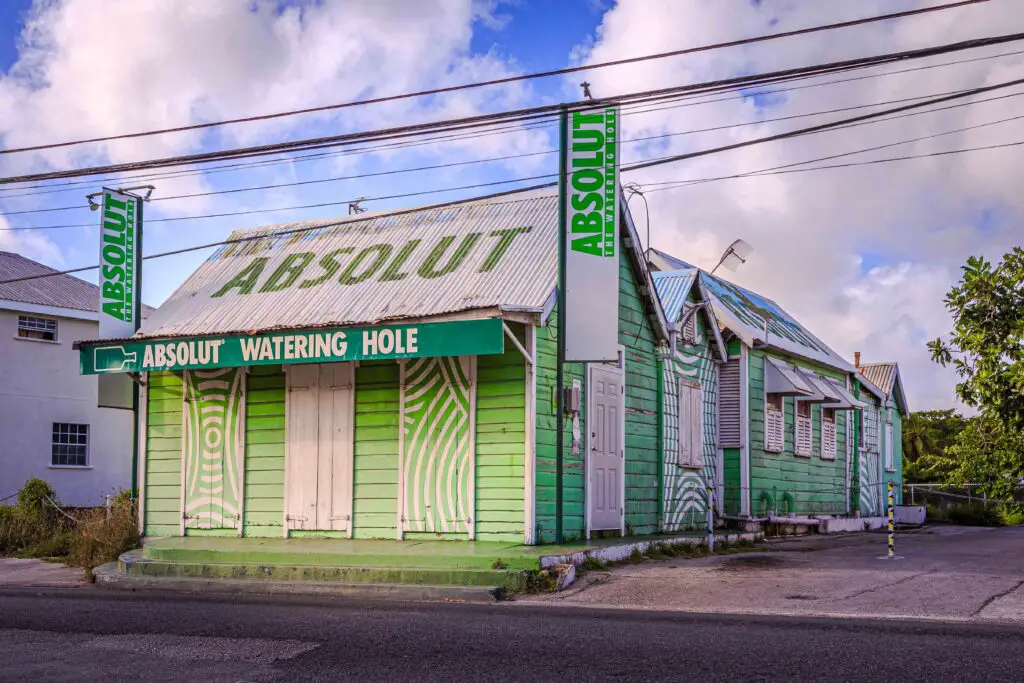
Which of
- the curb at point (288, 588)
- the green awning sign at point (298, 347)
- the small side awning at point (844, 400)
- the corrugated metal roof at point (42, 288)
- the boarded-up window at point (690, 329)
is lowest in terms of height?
the curb at point (288, 588)

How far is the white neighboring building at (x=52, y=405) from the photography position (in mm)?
27609

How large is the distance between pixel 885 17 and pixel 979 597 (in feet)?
22.9

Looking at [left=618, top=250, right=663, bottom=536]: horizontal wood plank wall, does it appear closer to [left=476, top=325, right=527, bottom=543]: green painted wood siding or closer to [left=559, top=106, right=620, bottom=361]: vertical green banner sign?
[left=559, top=106, right=620, bottom=361]: vertical green banner sign

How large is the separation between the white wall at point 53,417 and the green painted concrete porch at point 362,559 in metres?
13.5

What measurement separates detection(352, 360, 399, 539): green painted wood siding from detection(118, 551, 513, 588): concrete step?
88.5 inches

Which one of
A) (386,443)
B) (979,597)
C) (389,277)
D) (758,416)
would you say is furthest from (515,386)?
(758,416)

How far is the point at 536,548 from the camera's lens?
13758 millimetres

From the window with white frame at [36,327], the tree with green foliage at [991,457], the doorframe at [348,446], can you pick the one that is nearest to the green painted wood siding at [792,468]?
the tree with green foliage at [991,457]

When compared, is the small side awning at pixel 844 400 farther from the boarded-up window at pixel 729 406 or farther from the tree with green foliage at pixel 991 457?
the tree with green foliage at pixel 991 457

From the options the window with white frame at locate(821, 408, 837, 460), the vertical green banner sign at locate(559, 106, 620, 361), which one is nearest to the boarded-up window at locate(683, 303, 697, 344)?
the vertical green banner sign at locate(559, 106, 620, 361)

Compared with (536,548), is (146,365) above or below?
above

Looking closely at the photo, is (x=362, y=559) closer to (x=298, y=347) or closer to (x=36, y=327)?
(x=298, y=347)

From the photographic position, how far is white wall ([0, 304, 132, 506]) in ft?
90.3

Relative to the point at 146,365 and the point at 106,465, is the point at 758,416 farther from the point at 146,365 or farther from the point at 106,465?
the point at 106,465
